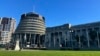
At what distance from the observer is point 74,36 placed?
137625 mm

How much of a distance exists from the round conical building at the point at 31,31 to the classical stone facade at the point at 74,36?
12.4 m

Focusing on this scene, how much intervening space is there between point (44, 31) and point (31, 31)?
62.2ft

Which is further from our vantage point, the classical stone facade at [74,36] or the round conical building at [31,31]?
the round conical building at [31,31]

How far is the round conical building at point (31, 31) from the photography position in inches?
Answer: 6535

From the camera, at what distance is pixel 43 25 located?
181375mm

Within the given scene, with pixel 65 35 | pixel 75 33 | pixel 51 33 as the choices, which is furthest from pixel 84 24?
pixel 51 33

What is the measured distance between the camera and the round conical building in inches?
6535

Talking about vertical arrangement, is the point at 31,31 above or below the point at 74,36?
above

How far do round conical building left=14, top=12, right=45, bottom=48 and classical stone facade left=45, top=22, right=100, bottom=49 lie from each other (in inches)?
490

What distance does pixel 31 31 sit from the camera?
166 m

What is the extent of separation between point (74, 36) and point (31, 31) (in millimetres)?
51517

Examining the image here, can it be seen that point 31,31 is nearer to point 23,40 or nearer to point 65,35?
point 23,40

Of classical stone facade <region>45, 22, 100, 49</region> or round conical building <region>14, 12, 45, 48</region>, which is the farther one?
round conical building <region>14, 12, 45, 48</region>

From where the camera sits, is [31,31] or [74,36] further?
[31,31]
